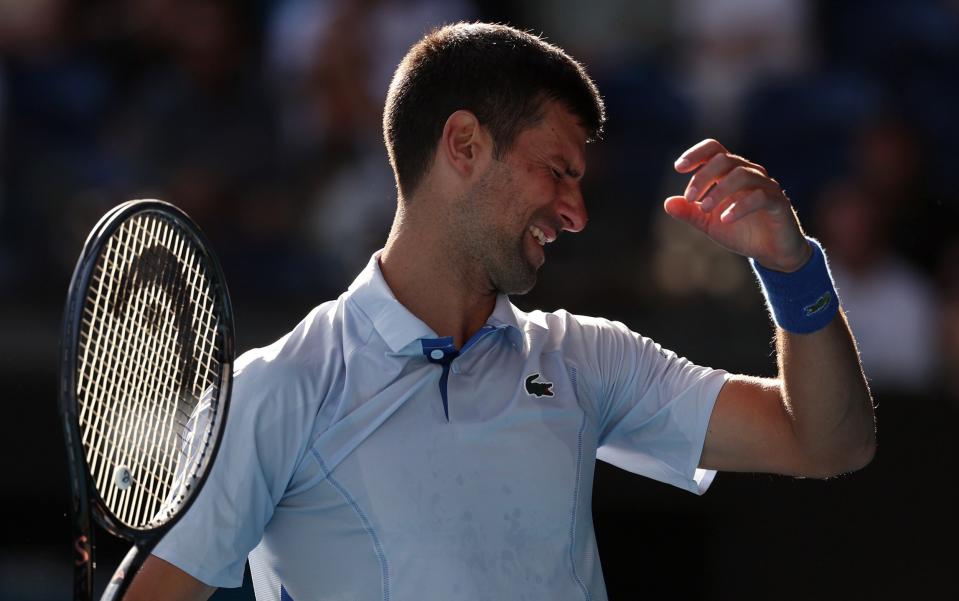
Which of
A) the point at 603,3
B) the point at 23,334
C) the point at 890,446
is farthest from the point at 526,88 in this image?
the point at 603,3

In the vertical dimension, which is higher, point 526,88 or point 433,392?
point 526,88

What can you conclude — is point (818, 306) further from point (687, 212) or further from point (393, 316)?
point (393, 316)

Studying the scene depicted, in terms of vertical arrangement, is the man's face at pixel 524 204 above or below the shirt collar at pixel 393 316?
above

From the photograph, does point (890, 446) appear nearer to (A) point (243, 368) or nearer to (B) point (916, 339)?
(B) point (916, 339)

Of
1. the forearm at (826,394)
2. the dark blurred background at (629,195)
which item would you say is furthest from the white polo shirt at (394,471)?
the dark blurred background at (629,195)

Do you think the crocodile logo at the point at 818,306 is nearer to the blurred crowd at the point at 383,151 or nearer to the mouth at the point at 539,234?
the mouth at the point at 539,234

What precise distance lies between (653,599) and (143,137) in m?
2.75

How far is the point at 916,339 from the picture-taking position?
5277 mm

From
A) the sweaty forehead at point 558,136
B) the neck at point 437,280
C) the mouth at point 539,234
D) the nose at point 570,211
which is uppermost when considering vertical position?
the sweaty forehead at point 558,136

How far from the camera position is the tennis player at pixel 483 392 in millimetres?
2297

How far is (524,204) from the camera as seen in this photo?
2500 millimetres

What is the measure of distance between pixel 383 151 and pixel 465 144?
335cm

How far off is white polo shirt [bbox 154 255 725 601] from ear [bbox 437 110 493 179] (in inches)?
9.5

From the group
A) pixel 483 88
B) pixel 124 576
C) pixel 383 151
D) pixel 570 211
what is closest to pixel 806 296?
pixel 570 211
